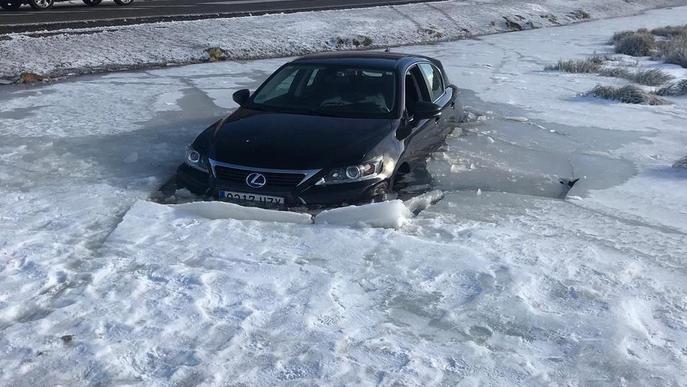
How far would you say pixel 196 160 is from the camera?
286 inches

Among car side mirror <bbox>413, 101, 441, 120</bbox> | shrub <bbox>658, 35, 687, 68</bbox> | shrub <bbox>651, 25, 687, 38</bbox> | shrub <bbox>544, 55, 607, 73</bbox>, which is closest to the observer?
car side mirror <bbox>413, 101, 441, 120</bbox>

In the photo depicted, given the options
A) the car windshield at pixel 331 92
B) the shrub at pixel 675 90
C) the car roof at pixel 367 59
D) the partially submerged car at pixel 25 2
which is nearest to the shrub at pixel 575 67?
the shrub at pixel 675 90

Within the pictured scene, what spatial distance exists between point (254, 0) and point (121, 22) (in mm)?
10537

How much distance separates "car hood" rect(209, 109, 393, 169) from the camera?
22.2ft

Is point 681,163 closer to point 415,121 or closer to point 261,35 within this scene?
point 415,121

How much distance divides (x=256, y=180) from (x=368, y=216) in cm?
106

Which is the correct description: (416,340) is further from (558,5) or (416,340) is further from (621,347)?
(558,5)

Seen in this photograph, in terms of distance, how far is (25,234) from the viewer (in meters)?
6.10

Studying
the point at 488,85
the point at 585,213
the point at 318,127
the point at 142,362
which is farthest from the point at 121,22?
the point at 142,362

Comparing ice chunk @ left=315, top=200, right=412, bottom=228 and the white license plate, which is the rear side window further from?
the white license plate

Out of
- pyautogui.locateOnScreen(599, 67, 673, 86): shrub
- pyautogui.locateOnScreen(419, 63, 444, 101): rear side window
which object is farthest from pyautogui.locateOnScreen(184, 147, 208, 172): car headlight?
pyautogui.locateOnScreen(599, 67, 673, 86): shrub

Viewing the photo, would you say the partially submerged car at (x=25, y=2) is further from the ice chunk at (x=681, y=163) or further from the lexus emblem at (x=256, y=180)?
the ice chunk at (x=681, y=163)

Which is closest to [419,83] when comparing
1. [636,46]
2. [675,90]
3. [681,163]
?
[681,163]

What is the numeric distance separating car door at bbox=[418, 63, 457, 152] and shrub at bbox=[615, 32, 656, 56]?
14.0m
